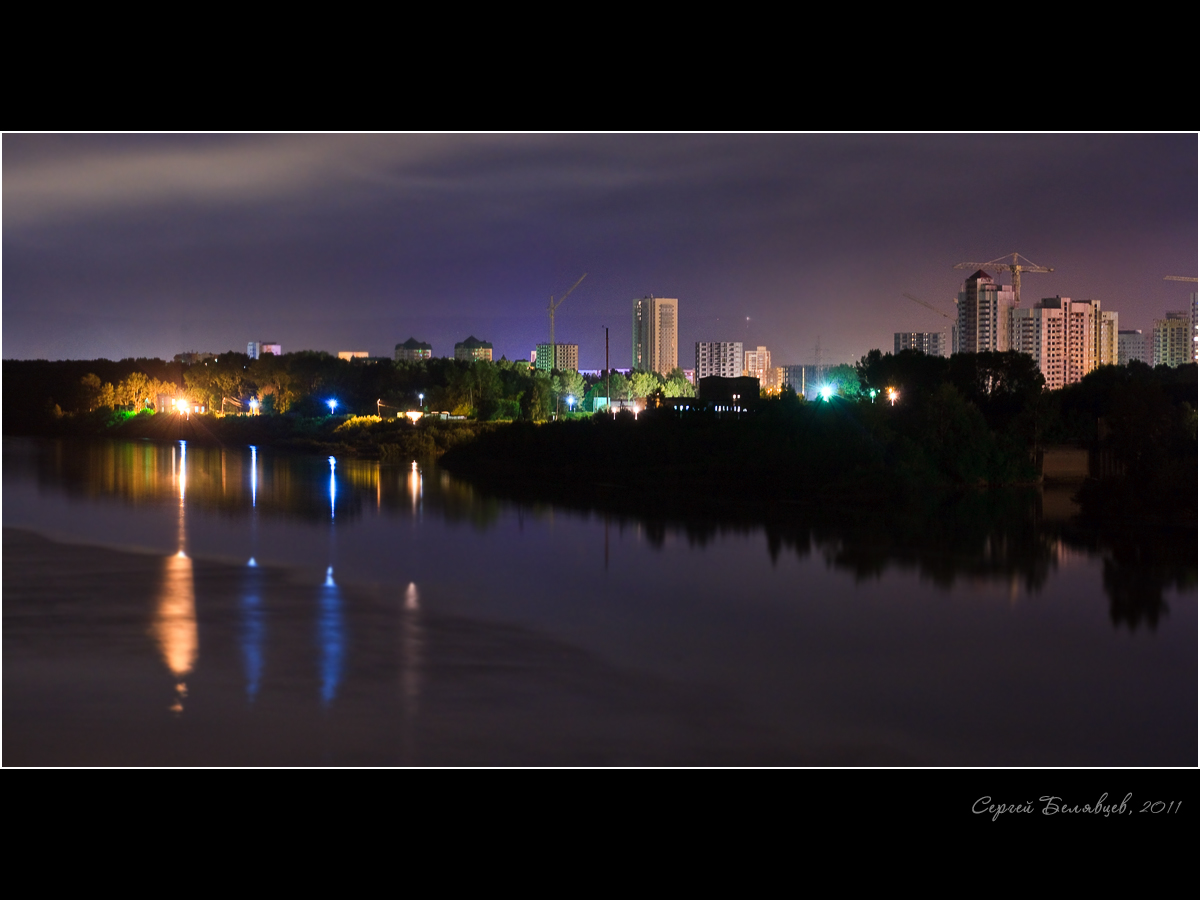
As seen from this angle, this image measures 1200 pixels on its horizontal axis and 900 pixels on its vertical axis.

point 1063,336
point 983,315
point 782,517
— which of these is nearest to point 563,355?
point 983,315

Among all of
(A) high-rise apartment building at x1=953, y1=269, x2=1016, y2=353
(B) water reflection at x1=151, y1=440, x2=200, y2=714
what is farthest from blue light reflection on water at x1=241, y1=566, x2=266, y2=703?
(A) high-rise apartment building at x1=953, y1=269, x2=1016, y2=353

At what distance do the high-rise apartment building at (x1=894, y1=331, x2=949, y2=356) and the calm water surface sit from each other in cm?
1573

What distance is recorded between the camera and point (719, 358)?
59.1 meters

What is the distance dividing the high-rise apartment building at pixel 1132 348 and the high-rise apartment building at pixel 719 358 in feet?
127

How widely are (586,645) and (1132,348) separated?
1320cm

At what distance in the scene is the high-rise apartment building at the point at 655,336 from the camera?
31656 mm

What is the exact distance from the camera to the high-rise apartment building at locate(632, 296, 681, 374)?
1246 inches

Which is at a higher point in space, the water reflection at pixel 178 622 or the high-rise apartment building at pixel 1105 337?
the high-rise apartment building at pixel 1105 337

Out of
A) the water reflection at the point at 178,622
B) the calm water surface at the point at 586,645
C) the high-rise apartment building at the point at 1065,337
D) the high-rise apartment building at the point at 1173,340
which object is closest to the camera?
the calm water surface at the point at 586,645

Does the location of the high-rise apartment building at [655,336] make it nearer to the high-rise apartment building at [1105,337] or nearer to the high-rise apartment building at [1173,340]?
the high-rise apartment building at [1105,337]

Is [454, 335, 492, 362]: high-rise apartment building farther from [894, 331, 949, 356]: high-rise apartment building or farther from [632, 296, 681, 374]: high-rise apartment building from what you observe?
[894, 331, 949, 356]: high-rise apartment building


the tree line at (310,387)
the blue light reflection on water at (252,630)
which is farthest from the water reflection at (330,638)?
the tree line at (310,387)
